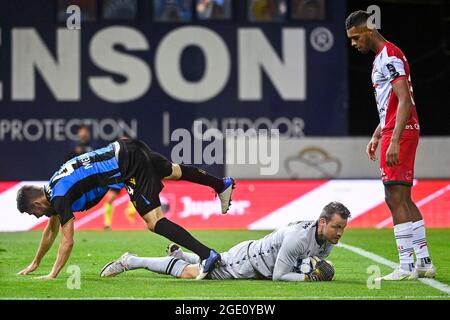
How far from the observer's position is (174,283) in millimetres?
9492

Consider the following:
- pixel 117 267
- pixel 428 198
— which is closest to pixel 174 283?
pixel 117 267

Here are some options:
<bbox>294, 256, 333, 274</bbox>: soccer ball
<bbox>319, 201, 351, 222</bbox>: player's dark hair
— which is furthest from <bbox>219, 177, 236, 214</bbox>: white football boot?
<bbox>319, 201, 351, 222</bbox>: player's dark hair

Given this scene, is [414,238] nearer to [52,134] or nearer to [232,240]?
[232,240]

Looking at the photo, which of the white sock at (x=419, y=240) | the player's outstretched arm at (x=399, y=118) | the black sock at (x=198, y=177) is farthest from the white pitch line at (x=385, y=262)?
the black sock at (x=198, y=177)

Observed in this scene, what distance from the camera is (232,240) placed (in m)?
14.3

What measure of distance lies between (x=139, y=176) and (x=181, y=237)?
73 cm

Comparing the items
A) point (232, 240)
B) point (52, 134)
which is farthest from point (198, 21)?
point (232, 240)

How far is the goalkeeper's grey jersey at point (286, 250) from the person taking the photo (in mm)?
9188

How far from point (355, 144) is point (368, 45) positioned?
32.2ft

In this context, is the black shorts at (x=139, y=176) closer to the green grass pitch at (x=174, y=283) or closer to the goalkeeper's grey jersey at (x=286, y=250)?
the green grass pitch at (x=174, y=283)

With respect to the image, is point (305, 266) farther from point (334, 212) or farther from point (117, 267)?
point (117, 267)

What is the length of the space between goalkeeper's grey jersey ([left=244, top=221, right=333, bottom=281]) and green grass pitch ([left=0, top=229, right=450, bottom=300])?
4.8 inches

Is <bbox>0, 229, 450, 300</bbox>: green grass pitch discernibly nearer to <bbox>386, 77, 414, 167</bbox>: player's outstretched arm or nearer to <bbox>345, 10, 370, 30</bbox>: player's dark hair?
<bbox>386, 77, 414, 167</bbox>: player's outstretched arm
